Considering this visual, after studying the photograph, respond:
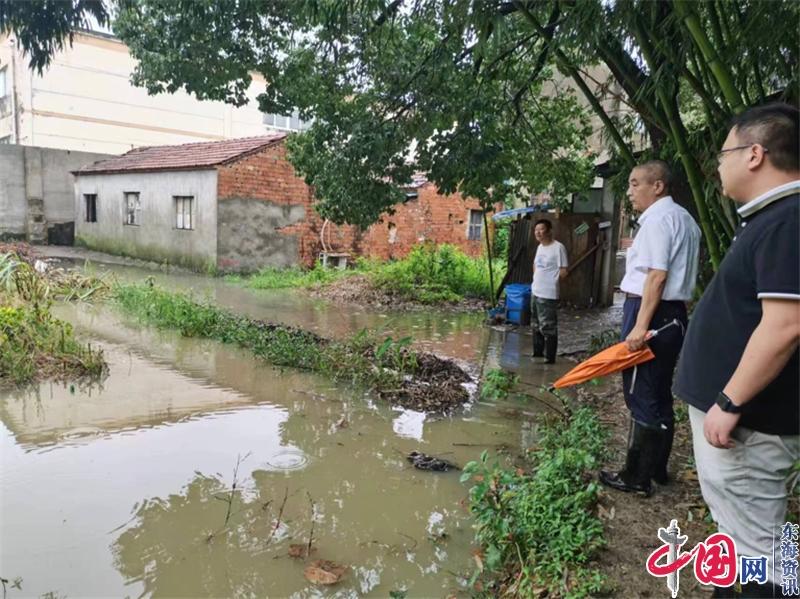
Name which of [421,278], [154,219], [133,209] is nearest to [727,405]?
[421,278]

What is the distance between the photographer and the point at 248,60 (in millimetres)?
7254

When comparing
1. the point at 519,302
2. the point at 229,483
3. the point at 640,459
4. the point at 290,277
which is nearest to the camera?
the point at 640,459

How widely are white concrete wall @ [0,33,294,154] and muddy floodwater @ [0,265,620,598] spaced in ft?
66.0

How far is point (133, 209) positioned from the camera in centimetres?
1800

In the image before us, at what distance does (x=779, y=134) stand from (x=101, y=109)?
93.1ft

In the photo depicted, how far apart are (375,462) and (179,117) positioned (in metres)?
27.5

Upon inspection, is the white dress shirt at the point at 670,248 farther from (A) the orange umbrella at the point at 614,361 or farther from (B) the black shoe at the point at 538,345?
(B) the black shoe at the point at 538,345

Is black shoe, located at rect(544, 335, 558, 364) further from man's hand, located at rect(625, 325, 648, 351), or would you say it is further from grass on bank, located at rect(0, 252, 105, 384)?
grass on bank, located at rect(0, 252, 105, 384)

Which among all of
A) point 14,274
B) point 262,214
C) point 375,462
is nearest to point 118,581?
point 375,462

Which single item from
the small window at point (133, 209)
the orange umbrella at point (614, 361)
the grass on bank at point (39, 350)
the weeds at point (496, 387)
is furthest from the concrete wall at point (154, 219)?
the orange umbrella at point (614, 361)

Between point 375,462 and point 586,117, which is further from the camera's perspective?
point 586,117

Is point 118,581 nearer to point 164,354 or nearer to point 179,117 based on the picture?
point 164,354

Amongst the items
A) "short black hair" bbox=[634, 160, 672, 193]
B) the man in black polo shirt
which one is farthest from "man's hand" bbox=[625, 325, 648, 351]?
the man in black polo shirt

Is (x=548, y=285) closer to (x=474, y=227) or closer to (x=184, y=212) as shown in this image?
(x=474, y=227)
